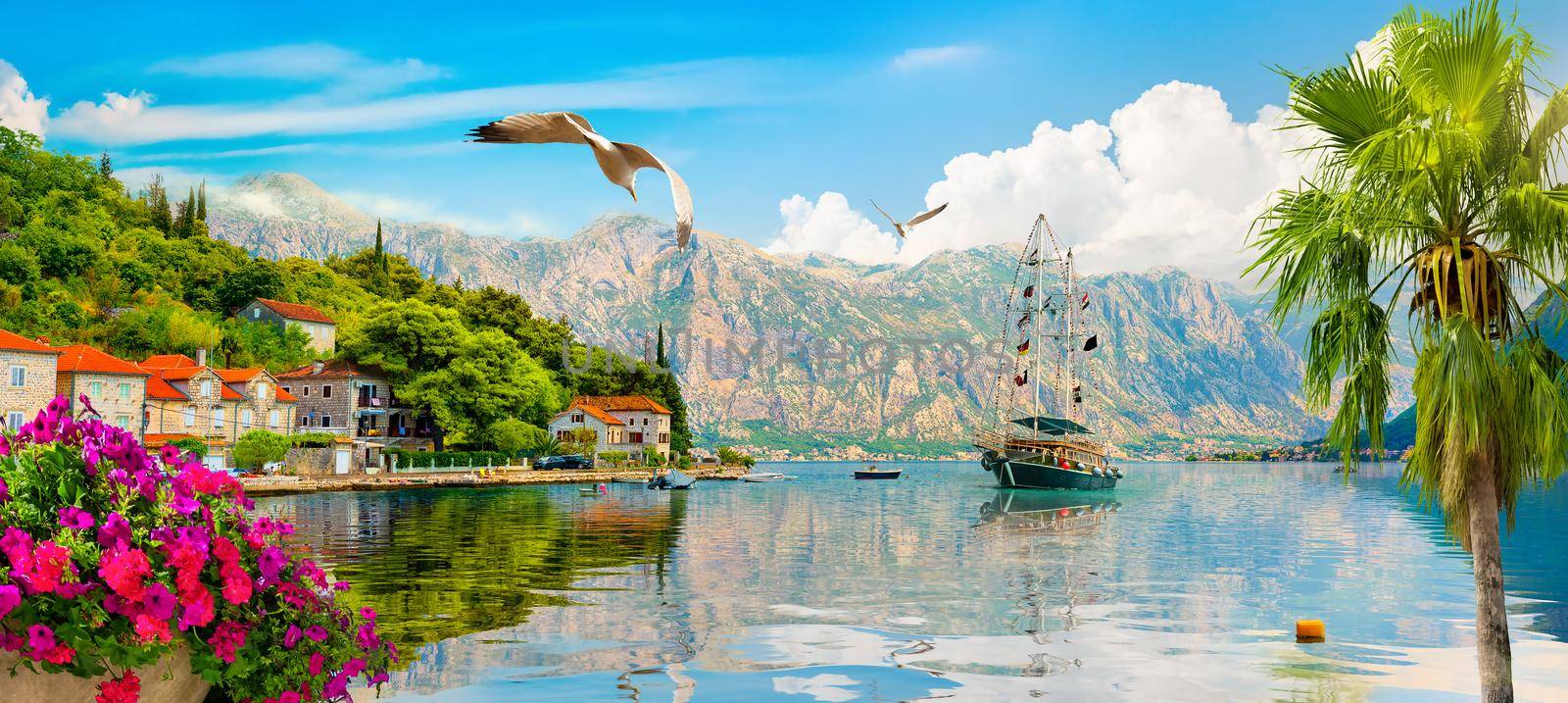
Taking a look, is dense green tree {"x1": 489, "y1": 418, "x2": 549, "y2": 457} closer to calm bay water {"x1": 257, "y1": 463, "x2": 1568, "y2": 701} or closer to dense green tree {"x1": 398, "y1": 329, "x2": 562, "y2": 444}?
dense green tree {"x1": 398, "y1": 329, "x2": 562, "y2": 444}

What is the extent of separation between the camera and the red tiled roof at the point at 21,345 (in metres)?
57.9

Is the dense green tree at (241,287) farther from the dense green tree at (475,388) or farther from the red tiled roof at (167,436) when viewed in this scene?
the red tiled roof at (167,436)

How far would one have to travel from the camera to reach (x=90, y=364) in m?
63.3

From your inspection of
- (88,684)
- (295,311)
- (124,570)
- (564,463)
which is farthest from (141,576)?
(295,311)

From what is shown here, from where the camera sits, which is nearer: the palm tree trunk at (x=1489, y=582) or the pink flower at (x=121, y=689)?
the pink flower at (x=121, y=689)

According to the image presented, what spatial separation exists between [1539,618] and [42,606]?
69.7 ft

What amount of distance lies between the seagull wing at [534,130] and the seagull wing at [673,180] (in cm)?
38

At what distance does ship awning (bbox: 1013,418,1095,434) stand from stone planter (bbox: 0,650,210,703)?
92.1 meters

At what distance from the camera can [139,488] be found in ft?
16.9

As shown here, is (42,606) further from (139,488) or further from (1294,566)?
(1294,566)

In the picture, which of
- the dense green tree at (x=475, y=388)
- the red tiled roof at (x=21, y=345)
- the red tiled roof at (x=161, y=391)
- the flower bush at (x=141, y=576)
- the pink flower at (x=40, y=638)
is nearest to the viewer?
the pink flower at (x=40, y=638)

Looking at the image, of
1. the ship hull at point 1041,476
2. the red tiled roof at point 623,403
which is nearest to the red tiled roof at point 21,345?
the red tiled roof at point 623,403

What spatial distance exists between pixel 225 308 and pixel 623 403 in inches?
1558

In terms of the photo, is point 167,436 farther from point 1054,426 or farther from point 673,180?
point 1054,426
